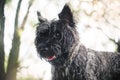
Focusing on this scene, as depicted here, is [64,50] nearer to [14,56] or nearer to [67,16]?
[67,16]

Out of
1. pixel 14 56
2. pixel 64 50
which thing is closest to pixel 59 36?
pixel 64 50

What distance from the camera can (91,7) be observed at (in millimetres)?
4941

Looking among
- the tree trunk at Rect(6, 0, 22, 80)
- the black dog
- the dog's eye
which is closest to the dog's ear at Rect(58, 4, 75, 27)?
the black dog

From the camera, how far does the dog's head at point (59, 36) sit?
11.5ft

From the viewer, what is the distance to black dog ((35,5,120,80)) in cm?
350

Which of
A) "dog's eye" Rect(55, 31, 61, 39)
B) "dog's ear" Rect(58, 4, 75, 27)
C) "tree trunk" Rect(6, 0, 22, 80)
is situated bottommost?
"tree trunk" Rect(6, 0, 22, 80)

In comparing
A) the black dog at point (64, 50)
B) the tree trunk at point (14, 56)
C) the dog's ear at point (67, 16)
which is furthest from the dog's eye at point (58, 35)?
the tree trunk at point (14, 56)

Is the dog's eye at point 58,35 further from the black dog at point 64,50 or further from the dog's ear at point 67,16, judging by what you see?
the dog's ear at point 67,16

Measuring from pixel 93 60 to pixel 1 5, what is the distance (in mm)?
1970

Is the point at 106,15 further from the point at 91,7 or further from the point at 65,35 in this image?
the point at 65,35

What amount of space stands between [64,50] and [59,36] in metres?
0.16

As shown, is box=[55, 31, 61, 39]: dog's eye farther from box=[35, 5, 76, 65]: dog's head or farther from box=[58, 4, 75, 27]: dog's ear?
box=[58, 4, 75, 27]: dog's ear

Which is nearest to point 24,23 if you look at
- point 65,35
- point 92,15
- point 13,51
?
point 13,51

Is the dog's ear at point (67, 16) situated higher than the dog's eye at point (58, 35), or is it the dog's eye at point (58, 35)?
the dog's ear at point (67, 16)
